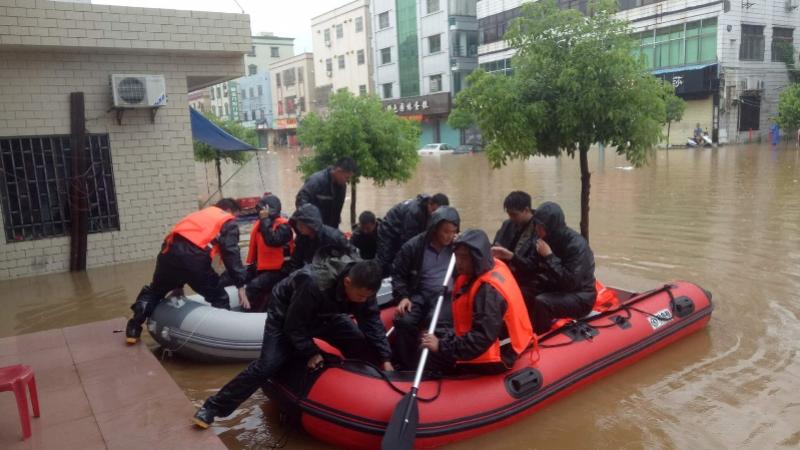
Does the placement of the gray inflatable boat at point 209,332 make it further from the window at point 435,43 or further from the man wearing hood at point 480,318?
the window at point 435,43

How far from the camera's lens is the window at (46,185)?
29.1ft

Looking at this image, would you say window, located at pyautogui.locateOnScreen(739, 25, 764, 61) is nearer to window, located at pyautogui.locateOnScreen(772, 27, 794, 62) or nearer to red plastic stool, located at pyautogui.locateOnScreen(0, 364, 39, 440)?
window, located at pyautogui.locateOnScreen(772, 27, 794, 62)

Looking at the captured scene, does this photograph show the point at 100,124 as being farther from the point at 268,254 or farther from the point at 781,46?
the point at 781,46

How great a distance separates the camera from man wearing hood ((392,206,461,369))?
16.6ft

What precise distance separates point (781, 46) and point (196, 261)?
36592mm

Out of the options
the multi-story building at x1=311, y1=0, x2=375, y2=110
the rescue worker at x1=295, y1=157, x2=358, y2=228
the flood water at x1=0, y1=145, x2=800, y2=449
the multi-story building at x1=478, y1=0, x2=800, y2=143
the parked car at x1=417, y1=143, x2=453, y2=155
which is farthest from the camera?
the multi-story building at x1=311, y1=0, x2=375, y2=110

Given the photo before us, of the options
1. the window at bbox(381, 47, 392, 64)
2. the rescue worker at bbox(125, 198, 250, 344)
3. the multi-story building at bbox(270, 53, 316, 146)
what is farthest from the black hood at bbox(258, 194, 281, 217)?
the multi-story building at bbox(270, 53, 316, 146)

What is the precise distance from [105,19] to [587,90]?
6780mm

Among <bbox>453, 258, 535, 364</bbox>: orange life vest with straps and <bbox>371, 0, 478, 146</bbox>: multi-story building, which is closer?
<bbox>453, 258, 535, 364</bbox>: orange life vest with straps

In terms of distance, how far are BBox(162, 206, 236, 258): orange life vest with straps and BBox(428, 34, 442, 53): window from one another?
40373mm

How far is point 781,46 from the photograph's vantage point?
109 feet

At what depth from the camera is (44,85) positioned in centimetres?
890

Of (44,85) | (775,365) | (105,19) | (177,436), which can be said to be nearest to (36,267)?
(44,85)

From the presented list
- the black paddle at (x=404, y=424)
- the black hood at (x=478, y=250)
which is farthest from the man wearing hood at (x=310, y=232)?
the black paddle at (x=404, y=424)
